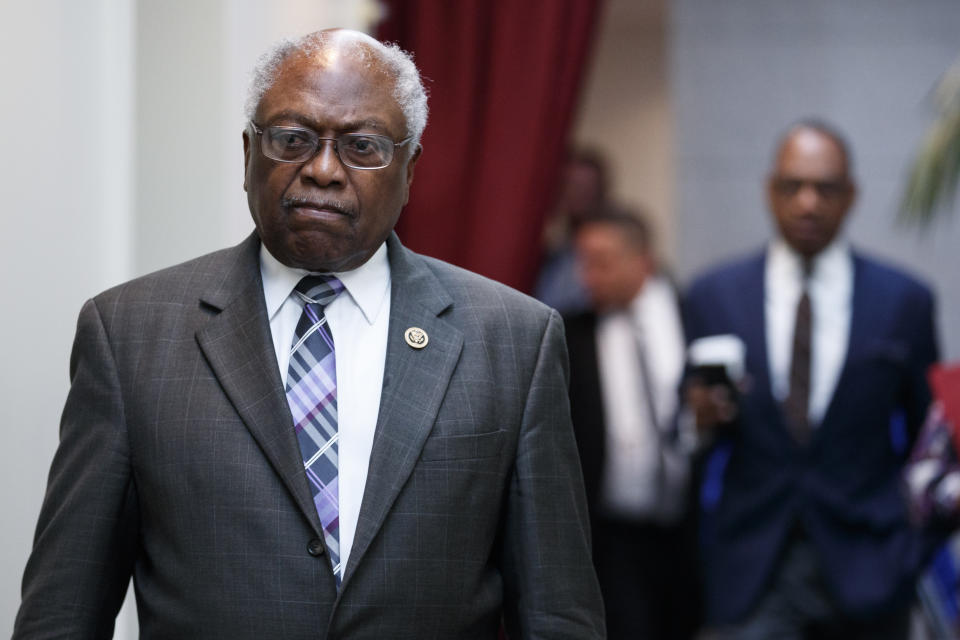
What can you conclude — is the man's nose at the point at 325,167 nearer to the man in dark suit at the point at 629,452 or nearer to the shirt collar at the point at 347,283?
the shirt collar at the point at 347,283

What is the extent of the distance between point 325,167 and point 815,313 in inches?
98.5

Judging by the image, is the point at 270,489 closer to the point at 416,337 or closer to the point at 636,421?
the point at 416,337

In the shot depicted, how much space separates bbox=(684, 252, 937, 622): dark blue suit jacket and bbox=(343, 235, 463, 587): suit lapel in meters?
2.06

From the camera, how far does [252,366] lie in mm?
2256

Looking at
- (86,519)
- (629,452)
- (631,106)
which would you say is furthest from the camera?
(631,106)

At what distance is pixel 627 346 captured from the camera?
5.11 m

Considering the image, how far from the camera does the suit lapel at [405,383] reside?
2207mm

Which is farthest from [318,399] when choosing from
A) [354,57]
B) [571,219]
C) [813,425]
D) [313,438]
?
[571,219]

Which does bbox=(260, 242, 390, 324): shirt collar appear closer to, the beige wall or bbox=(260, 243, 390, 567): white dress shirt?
bbox=(260, 243, 390, 567): white dress shirt

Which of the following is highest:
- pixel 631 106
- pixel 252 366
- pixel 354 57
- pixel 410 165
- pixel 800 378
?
pixel 354 57

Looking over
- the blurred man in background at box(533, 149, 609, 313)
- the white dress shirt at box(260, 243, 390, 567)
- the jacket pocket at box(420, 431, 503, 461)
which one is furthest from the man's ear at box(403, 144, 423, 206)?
the blurred man in background at box(533, 149, 609, 313)

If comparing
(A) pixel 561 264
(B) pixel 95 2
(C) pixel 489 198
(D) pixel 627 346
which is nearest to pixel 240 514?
(B) pixel 95 2

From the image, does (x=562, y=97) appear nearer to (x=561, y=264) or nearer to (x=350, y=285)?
(x=561, y=264)

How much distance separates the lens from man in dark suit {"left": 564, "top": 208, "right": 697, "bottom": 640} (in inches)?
196
